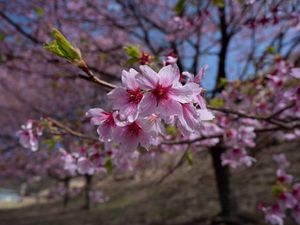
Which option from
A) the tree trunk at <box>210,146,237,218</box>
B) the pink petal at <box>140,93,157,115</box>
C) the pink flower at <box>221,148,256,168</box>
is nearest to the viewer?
the pink petal at <box>140,93,157,115</box>

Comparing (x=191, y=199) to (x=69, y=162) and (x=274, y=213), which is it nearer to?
(x=274, y=213)

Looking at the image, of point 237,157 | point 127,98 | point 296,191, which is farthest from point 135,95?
point 237,157

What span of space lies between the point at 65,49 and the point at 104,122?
0.31 meters

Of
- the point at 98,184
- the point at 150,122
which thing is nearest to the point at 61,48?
the point at 150,122

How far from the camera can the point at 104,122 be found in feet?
4.84

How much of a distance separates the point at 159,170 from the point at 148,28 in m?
12.3

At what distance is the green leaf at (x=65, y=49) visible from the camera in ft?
4.57

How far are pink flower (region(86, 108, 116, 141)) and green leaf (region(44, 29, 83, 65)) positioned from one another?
8.1 inches

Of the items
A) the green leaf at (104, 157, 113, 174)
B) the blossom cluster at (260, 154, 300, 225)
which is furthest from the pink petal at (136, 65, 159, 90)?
the blossom cluster at (260, 154, 300, 225)

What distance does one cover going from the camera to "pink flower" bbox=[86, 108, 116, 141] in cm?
146

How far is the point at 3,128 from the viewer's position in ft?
56.2

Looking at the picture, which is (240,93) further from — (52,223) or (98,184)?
(98,184)

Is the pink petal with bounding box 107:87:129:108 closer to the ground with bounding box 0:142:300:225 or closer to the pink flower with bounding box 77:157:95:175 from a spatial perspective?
the pink flower with bounding box 77:157:95:175

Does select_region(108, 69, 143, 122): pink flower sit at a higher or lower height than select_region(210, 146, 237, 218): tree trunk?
lower
